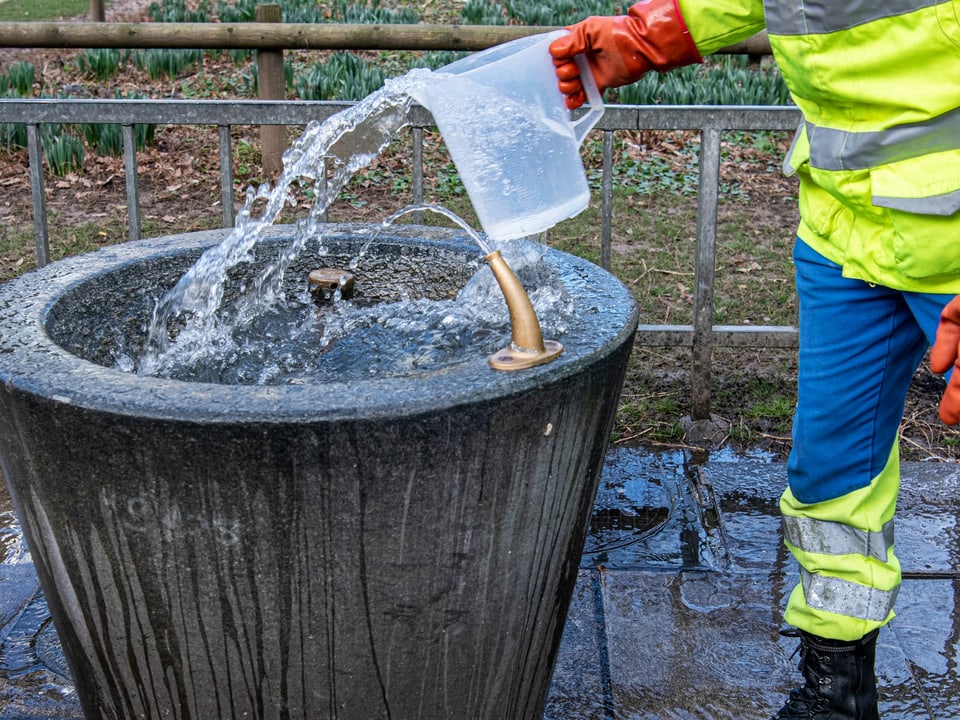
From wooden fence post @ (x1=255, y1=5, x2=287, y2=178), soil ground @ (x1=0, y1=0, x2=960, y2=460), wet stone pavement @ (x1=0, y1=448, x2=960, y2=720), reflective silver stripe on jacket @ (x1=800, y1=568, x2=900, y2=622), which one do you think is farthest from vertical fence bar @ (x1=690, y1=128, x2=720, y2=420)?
wooden fence post @ (x1=255, y1=5, x2=287, y2=178)

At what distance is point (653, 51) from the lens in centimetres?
191

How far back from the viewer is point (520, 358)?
1573mm

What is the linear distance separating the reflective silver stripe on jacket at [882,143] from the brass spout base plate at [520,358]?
0.57 m

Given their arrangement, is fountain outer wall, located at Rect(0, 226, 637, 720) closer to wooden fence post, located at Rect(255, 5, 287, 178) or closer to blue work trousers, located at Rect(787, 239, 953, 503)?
blue work trousers, located at Rect(787, 239, 953, 503)

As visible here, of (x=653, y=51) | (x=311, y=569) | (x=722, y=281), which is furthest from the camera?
(x=722, y=281)

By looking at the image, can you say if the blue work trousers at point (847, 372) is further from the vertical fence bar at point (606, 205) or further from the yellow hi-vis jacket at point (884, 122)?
the vertical fence bar at point (606, 205)

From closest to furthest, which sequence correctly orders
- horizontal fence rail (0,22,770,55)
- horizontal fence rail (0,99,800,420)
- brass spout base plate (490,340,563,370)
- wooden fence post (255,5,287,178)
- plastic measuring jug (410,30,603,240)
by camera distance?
brass spout base plate (490,340,563,370)
plastic measuring jug (410,30,603,240)
horizontal fence rail (0,99,800,420)
horizontal fence rail (0,22,770,55)
wooden fence post (255,5,287,178)

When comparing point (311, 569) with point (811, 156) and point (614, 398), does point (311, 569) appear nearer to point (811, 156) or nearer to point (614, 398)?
point (614, 398)

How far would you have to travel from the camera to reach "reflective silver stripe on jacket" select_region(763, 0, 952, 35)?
1.60 meters

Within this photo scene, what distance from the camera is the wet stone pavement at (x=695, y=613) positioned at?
2250 mm

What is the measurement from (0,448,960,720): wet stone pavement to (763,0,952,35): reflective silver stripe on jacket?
1.33 m

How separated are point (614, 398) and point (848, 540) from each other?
593mm

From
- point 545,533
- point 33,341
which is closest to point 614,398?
point 545,533

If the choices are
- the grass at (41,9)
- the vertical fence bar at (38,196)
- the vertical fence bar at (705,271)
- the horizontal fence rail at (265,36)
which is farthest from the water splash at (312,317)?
the grass at (41,9)
